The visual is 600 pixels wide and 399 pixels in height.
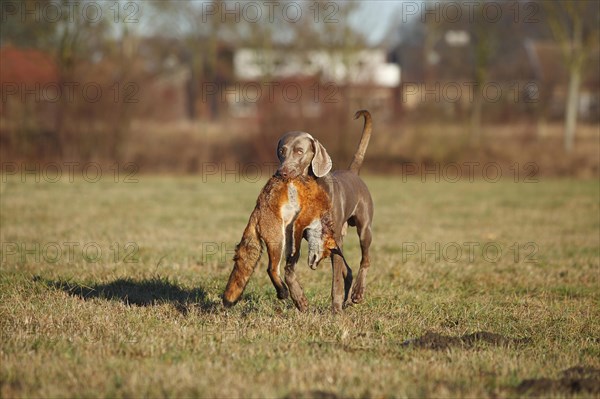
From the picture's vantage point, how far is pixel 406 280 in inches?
320

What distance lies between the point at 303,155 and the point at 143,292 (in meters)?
2.10

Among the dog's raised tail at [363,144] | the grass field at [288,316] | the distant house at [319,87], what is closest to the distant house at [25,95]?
the distant house at [319,87]

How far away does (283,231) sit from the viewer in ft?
18.1

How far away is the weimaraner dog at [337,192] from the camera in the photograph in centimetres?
624

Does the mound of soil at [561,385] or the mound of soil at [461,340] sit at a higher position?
the mound of soil at [561,385]

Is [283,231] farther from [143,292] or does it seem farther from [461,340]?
[143,292]

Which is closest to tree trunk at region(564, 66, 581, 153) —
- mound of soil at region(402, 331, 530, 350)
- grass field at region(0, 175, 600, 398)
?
grass field at region(0, 175, 600, 398)

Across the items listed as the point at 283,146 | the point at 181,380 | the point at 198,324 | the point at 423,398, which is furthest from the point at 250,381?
the point at 283,146

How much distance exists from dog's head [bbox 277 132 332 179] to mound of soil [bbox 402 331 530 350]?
5.39 feet

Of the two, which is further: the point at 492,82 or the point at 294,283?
the point at 492,82

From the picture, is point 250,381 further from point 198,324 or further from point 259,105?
point 259,105

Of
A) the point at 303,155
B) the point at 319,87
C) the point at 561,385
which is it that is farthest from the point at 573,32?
the point at 561,385

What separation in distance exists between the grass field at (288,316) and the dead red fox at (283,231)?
0.39 meters

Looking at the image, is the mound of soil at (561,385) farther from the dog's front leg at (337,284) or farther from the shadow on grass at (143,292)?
the shadow on grass at (143,292)
